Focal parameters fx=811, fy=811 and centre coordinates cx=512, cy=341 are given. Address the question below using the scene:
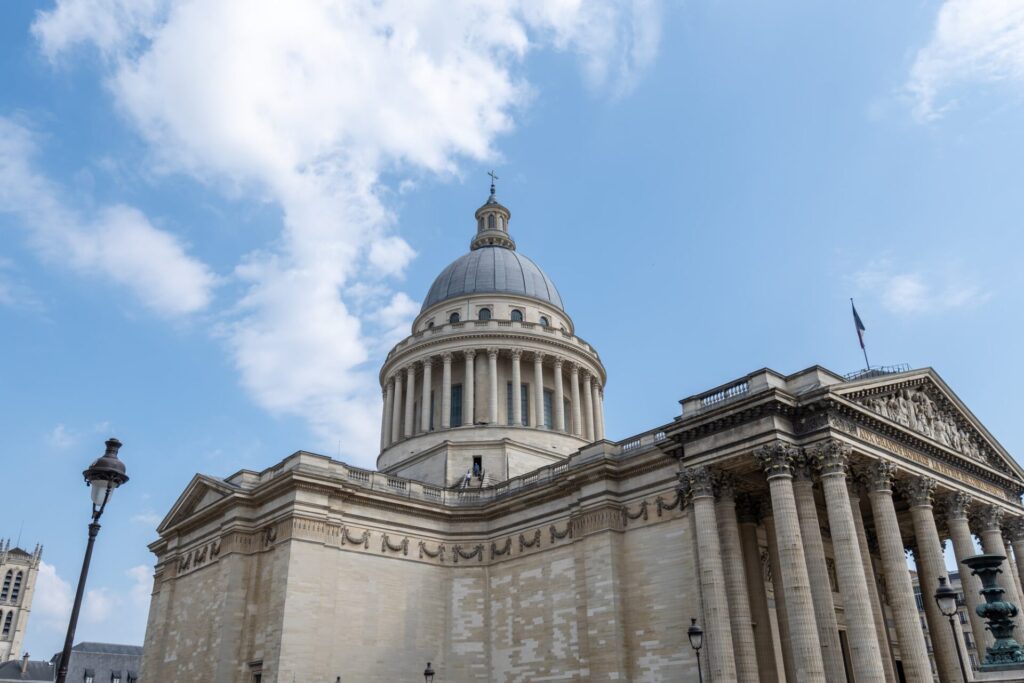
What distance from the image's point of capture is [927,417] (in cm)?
3541

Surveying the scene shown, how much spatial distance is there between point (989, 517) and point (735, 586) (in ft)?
46.0

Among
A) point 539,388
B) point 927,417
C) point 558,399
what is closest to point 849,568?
point 927,417

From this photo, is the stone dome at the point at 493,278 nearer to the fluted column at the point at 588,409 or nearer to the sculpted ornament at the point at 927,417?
the fluted column at the point at 588,409

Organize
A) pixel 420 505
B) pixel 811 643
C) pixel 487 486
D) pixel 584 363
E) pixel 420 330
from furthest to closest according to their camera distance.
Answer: pixel 420 330, pixel 584 363, pixel 487 486, pixel 420 505, pixel 811 643

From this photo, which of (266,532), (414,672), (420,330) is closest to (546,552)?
(414,672)

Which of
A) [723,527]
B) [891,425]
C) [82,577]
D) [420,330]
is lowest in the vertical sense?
[82,577]

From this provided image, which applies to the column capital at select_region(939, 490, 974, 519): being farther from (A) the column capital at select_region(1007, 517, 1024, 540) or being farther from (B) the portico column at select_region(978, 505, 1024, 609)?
(A) the column capital at select_region(1007, 517, 1024, 540)

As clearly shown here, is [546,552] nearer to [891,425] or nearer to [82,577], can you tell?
[891,425]

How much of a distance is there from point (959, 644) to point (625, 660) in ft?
41.6

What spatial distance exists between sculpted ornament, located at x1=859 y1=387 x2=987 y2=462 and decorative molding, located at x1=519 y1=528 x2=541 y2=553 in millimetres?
16830

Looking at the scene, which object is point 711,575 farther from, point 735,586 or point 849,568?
point 849,568

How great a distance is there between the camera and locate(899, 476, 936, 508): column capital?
32.9 metres

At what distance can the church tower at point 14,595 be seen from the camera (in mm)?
119625

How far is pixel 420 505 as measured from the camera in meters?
42.3
